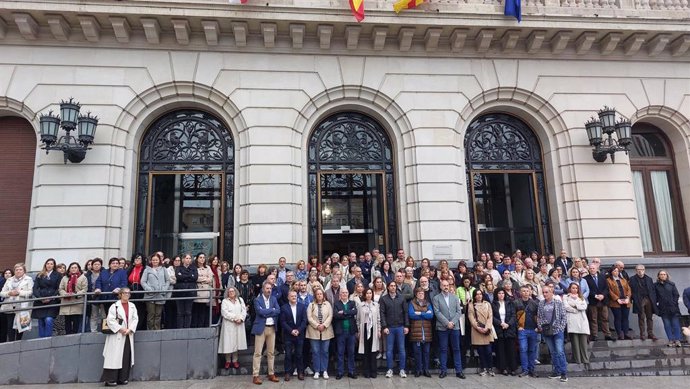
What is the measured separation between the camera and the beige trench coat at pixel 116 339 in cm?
776

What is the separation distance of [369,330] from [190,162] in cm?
723

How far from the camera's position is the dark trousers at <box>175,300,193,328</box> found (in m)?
8.98

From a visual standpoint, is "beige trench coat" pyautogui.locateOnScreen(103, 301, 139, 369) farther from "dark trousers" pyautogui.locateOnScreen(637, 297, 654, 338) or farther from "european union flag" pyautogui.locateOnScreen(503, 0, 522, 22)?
"european union flag" pyautogui.locateOnScreen(503, 0, 522, 22)

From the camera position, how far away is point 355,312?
333 inches

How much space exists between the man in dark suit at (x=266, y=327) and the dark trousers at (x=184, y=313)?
67.1 inches

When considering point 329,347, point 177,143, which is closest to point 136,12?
point 177,143

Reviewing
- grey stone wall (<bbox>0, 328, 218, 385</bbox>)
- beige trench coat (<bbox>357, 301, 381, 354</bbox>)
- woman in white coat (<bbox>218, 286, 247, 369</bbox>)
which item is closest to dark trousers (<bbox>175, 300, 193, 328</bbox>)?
grey stone wall (<bbox>0, 328, 218, 385</bbox>)

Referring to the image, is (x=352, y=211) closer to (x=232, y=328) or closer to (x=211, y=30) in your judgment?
(x=232, y=328)

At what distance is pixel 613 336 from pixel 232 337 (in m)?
8.63

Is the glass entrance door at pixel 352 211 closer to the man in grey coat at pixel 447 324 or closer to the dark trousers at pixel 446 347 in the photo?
the man in grey coat at pixel 447 324

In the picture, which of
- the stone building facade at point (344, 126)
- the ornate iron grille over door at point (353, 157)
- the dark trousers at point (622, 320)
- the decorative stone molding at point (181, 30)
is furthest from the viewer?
the ornate iron grille over door at point (353, 157)

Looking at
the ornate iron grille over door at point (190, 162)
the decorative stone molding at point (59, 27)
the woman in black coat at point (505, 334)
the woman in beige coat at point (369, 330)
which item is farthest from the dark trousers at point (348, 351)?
the decorative stone molding at point (59, 27)

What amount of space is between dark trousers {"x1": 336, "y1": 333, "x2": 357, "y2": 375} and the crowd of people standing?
2 centimetres

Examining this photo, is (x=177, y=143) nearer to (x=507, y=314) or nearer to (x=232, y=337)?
(x=232, y=337)
